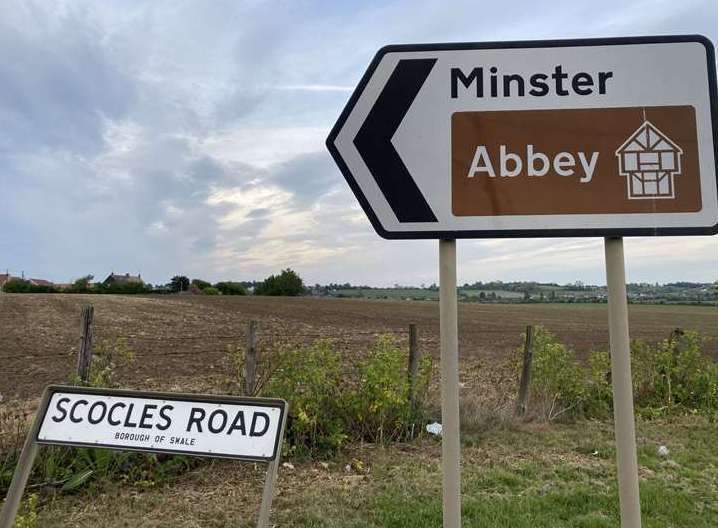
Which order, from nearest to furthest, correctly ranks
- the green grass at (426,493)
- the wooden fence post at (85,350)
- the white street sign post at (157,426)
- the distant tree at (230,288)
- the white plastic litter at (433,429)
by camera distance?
the white street sign post at (157,426), the green grass at (426,493), the wooden fence post at (85,350), the white plastic litter at (433,429), the distant tree at (230,288)

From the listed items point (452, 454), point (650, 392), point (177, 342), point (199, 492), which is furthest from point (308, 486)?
point (177, 342)

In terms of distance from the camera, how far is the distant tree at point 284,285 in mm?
75188

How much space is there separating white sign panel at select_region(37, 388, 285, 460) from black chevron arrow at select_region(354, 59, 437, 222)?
38.0 inches

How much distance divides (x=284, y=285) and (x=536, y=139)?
75206mm

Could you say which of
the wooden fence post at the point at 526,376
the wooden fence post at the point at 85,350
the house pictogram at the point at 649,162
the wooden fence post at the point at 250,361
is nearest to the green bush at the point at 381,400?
the wooden fence post at the point at 250,361

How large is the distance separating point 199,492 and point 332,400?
1495 mm

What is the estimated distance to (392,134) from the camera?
5.44 ft

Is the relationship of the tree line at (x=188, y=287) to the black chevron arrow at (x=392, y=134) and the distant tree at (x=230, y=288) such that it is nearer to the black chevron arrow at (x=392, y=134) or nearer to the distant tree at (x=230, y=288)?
the distant tree at (x=230, y=288)

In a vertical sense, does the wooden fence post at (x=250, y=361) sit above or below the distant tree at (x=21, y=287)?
below

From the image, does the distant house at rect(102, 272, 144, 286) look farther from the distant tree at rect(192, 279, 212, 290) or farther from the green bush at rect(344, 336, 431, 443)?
the green bush at rect(344, 336, 431, 443)

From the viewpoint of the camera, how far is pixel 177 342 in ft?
48.3

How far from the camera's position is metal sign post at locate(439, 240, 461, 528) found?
1564 mm

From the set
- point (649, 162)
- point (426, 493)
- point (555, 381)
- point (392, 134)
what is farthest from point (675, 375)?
point (392, 134)

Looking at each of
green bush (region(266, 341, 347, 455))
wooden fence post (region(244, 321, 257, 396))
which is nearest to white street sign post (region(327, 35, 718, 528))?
green bush (region(266, 341, 347, 455))
